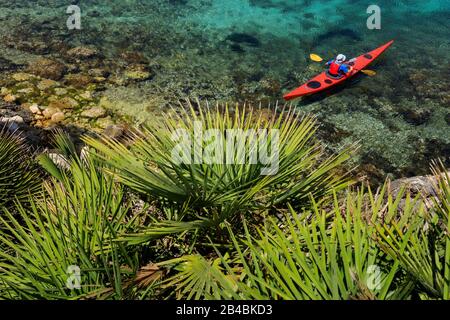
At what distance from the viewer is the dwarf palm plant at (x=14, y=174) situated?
392 cm

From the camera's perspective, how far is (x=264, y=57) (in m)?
12.9

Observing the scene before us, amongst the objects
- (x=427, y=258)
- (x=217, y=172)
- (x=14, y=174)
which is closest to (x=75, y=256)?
(x=217, y=172)

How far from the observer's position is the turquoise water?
984cm

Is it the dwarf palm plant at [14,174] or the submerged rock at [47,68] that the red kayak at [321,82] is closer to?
the submerged rock at [47,68]

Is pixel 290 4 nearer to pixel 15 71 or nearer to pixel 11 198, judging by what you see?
pixel 15 71

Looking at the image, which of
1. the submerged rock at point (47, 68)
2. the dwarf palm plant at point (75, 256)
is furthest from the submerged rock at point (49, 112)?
the dwarf palm plant at point (75, 256)

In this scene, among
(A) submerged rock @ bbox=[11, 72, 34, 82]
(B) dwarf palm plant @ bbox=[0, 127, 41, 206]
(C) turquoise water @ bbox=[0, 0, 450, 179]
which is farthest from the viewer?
(A) submerged rock @ bbox=[11, 72, 34, 82]

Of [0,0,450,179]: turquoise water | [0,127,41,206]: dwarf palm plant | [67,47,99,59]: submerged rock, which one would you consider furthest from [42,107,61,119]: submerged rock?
[0,127,41,206]: dwarf palm plant

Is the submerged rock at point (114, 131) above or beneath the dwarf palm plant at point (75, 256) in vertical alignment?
beneath

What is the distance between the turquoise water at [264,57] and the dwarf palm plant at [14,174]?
5225 millimetres

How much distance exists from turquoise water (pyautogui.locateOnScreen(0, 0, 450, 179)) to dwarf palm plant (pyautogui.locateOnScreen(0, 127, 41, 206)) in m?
5.22

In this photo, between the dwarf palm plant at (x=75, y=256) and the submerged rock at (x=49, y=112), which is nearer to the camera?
the dwarf palm plant at (x=75, y=256)

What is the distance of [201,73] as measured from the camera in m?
11.6

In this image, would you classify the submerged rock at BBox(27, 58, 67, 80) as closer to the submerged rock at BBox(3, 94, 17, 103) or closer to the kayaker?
the submerged rock at BBox(3, 94, 17, 103)
